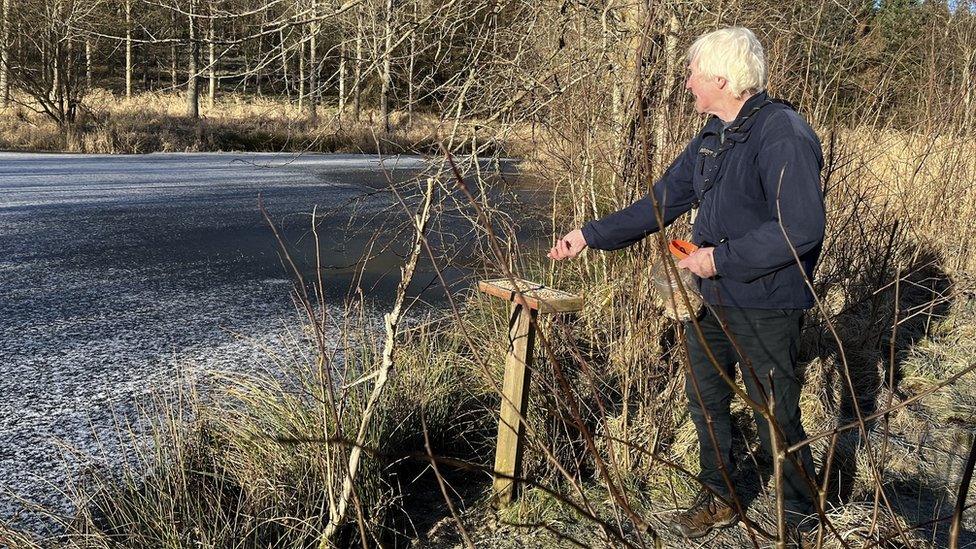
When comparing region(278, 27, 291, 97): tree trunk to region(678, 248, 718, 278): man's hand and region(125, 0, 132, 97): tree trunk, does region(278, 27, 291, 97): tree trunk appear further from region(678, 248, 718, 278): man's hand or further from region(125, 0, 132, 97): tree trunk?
region(678, 248, 718, 278): man's hand

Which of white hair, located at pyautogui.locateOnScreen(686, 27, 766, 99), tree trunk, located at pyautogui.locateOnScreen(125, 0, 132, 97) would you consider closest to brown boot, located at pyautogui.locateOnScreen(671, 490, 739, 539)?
white hair, located at pyautogui.locateOnScreen(686, 27, 766, 99)

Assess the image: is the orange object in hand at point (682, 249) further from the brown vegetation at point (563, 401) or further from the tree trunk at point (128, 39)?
the tree trunk at point (128, 39)

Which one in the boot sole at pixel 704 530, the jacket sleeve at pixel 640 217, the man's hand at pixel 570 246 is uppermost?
the jacket sleeve at pixel 640 217

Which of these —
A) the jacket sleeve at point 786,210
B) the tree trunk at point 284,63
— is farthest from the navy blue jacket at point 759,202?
the tree trunk at point 284,63

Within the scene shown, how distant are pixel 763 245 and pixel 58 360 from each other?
3.52m

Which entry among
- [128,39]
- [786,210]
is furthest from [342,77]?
[786,210]

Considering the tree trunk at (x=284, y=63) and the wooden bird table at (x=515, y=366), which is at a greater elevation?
the tree trunk at (x=284, y=63)

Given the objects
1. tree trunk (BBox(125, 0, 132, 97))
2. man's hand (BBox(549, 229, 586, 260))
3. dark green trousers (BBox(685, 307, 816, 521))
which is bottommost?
dark green trousers (BBox(685, 307, 816, 521))

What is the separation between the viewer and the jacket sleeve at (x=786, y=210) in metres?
2.14

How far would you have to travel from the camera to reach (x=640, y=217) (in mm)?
2633

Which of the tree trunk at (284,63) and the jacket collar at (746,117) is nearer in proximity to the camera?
the jacket collar at (746,117)

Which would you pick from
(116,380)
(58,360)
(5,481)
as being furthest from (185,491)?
(58,360)

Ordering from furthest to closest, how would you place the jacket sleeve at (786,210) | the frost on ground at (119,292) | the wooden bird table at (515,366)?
the frost on ground at (119,292)
the wooden bird table at (515,366)
the jacket sleeve at (786,210)

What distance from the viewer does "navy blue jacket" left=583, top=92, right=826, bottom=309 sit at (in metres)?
2.15
